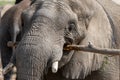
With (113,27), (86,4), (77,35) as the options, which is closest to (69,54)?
(77,35)

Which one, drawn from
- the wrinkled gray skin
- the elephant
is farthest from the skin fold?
the elephant

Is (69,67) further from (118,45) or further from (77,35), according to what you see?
(118,45)

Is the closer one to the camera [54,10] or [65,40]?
[54,10]

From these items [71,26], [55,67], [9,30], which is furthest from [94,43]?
[9,30]

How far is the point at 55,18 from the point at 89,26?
2.17 feet

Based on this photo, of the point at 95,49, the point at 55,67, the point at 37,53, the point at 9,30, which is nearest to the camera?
the point at 37,53

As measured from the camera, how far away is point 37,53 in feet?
14.6

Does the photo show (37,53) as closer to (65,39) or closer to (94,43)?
(65,39)

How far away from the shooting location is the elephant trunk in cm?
445

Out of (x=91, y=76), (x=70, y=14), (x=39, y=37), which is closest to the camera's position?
(x=39, y=37)

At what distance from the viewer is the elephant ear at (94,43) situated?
→ 527cm

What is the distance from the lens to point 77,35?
5.07m

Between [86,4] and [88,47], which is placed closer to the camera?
[88,47]

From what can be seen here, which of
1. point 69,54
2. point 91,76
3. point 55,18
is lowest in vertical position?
point 91,76
